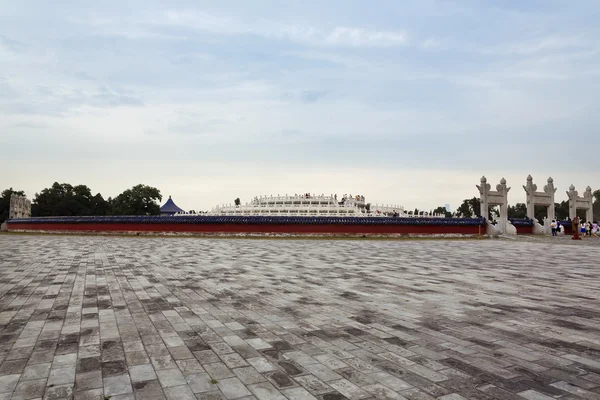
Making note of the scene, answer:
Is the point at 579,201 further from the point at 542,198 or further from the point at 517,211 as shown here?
the point at 517,211

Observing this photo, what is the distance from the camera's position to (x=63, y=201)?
7375cm

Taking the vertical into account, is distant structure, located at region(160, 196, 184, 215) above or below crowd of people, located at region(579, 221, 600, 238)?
above

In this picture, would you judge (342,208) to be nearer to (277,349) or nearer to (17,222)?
(277,349)

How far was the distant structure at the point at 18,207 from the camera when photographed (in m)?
53.3

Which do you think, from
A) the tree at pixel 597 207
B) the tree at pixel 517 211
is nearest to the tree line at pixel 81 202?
the tree at pixel 517 211

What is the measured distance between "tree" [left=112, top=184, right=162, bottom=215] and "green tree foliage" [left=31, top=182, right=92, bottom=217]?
7.82 metres

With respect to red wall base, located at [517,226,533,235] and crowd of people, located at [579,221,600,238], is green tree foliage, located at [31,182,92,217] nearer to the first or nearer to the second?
red wall base, located at [517,226,533,235]

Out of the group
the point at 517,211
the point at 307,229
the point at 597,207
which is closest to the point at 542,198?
the point at 307,229

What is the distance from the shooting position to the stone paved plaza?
368 centimetres

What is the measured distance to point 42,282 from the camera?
9133mm

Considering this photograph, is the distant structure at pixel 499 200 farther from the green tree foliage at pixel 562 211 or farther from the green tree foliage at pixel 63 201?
the green tree foliage at pixel 63 201

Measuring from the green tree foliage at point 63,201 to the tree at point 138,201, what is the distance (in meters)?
7.82

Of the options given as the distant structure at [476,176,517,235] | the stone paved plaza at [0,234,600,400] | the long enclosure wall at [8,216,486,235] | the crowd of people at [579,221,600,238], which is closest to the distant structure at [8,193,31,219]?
the long enclosure wall at [8,216,486,235]

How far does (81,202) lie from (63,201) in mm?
4427
